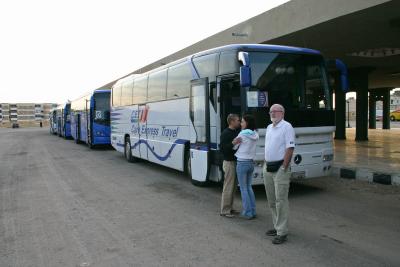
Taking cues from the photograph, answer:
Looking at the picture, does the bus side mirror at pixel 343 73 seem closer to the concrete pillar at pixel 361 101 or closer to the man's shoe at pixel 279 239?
the man's shoe at pixel 279 239

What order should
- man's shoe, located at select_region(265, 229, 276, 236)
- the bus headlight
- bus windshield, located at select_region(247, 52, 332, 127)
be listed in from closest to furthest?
man's shoe, located at select_region(265, 229, 276, 236), bus windshield, located at select_region(247, 52, 332, 127), the bus headlight

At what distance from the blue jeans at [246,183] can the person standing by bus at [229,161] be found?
0.27 meters

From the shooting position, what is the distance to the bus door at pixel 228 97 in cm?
874

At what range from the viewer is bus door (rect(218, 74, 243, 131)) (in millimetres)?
8735

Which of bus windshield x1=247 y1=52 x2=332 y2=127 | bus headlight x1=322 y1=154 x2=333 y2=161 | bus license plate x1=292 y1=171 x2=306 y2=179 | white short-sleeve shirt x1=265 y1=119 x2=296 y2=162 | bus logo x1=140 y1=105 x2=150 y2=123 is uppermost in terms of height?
bus windshield x1=247 y1=52 x2=332 y2=127

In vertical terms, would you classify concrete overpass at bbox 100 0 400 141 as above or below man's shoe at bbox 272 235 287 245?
above

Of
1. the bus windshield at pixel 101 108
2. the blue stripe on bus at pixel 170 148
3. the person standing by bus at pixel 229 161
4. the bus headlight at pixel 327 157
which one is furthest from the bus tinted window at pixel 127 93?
the person standing by bus at pixel 229 161

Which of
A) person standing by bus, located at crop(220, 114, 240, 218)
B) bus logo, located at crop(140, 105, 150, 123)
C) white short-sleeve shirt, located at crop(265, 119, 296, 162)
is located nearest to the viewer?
white short-sleeve shirt, located at crop(265, 119, 296, 162)

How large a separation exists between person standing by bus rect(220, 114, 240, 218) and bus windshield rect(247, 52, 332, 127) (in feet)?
3.94

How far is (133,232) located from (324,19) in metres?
8.35

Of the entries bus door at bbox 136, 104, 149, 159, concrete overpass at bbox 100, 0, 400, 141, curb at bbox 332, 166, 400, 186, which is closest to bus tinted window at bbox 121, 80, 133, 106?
bus door at bbox 136, 104, 149, 159

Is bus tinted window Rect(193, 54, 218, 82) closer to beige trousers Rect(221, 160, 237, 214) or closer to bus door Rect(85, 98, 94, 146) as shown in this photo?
beige trousers Rect(221, 160, 237, 214)

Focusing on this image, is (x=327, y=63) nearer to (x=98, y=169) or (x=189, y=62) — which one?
(x=189, y=62)

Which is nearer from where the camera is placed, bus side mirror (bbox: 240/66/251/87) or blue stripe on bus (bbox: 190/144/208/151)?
bus side mirror (bbox: 240/66/251/87)
